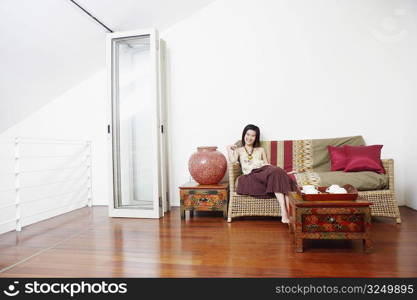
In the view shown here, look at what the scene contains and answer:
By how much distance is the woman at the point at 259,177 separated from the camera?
2.79 meters

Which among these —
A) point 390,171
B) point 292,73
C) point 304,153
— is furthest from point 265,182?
point 292,73

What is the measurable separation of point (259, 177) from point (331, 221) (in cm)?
94

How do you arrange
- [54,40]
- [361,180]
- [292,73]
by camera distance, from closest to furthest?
1. [361,180]
2. [54,40]
3. [292,73]

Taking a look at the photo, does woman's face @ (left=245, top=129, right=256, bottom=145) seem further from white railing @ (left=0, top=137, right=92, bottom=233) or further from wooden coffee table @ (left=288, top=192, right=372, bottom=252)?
white railing @ (left=0, top=137, right=92, bottom=233)

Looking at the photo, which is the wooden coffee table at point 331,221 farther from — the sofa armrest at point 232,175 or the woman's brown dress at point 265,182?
the sofa armrest at point 232,175

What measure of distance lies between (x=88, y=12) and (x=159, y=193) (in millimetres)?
2046

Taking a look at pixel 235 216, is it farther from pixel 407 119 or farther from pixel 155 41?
pixel 407 119

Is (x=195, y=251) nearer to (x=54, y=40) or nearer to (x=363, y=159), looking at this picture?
(x=363, y=159)

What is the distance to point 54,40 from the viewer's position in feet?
9.61

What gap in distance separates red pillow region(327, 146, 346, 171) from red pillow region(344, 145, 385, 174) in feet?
0.14

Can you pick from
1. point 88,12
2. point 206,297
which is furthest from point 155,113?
point 206,297

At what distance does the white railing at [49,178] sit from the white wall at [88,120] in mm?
99

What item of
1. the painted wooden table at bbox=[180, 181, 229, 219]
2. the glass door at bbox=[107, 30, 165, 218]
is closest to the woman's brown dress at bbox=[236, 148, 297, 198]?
the painted wooden table at bbox=[180, 181, 229, 219]

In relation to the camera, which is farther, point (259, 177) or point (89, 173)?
point (89, 173)
